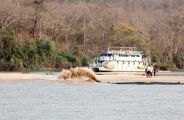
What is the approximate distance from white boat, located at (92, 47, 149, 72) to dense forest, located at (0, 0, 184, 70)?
364 inches

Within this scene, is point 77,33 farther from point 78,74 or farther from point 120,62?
point 78,74

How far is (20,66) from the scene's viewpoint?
97.8 m

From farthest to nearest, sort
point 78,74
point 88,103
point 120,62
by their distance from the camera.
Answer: point 120,62
point 78,74
point 88,103

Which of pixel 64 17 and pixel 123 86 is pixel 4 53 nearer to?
pixel 64 17

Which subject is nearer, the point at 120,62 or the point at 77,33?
the point at 120,62

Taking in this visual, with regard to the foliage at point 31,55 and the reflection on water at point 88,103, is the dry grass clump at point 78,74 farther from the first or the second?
the foliage at point 31,55

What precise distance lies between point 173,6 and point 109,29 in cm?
3534

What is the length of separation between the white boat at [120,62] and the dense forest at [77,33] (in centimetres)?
925

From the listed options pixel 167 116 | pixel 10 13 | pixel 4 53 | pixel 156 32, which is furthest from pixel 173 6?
pixel 167 116

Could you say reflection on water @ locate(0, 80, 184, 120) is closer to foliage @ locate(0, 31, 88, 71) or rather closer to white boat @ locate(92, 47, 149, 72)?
white boat @ locate(92, 47, 149, 72)

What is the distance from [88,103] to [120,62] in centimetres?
5756

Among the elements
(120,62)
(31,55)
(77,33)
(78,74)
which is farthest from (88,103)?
(77,33)

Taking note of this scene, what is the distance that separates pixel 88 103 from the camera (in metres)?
38.1

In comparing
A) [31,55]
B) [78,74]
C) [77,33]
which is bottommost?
[78,74]
